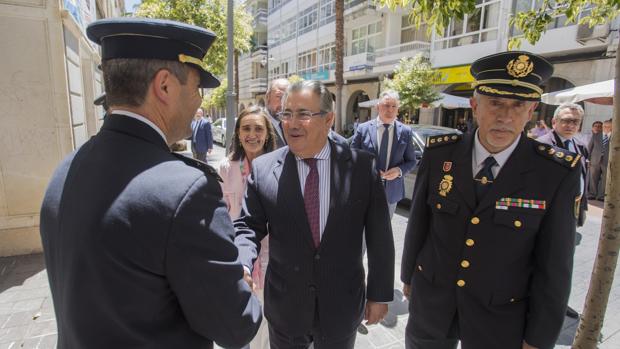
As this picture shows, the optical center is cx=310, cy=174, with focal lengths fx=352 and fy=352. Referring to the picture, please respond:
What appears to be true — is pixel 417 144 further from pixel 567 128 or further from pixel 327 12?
pixel 327 12

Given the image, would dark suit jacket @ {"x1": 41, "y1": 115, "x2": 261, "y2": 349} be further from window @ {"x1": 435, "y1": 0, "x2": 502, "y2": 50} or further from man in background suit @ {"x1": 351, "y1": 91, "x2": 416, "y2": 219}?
window @ {"x1": 435, "y1": 0, "x2": 502, "y2": 50}

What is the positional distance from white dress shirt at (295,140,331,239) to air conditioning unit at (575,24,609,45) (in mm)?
13847

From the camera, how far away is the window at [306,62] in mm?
30441

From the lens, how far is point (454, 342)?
205cm

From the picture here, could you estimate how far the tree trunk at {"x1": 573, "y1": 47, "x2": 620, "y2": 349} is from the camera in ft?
6.46

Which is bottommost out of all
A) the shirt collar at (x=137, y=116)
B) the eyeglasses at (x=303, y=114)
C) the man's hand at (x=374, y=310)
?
the man's hand at (x=374, y=310)

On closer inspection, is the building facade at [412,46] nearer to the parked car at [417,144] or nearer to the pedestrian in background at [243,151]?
the parked car at [417,144]

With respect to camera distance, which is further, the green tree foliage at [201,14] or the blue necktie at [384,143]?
the green tree foliage at [201,14]

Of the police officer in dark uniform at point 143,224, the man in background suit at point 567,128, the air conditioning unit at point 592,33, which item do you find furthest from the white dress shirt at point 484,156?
the air conditioning unit at point 592,33

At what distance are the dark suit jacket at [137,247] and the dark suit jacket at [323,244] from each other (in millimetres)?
673

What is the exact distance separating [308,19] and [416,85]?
18020 mm

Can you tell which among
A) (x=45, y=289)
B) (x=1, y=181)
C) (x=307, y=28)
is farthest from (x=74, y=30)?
(x=307, y=28)

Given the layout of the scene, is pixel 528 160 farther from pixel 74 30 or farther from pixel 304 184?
pixel 74 30

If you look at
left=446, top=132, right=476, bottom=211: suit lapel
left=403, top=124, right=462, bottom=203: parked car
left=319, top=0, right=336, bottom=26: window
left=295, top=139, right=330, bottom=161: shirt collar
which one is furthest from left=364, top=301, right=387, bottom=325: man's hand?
left=319, top=0, right=336, bottom=26: window
